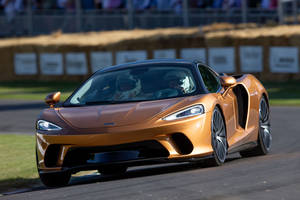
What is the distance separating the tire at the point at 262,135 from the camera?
9508mm

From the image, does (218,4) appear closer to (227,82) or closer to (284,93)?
(284,93)

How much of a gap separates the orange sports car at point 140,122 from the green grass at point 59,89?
1035cm

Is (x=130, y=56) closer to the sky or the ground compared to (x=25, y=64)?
closer to the sky

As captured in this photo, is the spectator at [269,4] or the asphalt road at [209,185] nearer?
the asphalt road at [209,185]

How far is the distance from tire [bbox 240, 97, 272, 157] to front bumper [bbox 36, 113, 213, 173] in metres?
2.07

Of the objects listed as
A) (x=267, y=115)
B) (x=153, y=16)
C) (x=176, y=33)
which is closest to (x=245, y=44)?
(x=176, y=33)

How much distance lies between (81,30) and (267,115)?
22381 mm

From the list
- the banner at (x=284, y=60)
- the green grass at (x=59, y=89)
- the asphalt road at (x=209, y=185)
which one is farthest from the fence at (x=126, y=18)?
the asphalt road at (x=209, y=185)

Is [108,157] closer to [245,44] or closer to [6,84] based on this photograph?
[245,44]

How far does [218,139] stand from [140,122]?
1.01 m

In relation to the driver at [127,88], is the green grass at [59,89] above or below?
below

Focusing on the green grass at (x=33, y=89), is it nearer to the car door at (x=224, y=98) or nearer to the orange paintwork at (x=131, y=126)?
the car door at (x=224, y=98)

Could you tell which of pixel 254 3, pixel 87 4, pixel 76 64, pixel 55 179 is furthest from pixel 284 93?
pixel 55 179

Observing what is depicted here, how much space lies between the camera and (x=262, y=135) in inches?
376
